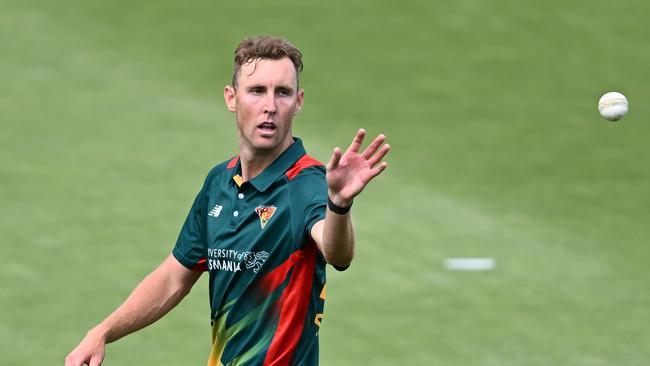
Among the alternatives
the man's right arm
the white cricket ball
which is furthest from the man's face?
the white cricket ball

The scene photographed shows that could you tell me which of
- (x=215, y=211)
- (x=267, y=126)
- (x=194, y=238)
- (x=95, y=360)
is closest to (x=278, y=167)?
(x=267, y=126)

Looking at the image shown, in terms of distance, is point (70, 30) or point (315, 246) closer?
point (315, 246)

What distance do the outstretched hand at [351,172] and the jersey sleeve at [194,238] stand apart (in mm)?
1579

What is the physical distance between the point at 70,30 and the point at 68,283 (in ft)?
24.9

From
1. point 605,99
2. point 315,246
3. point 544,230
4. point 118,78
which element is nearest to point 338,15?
point 118,78

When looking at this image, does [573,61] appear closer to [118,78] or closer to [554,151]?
[554,151]

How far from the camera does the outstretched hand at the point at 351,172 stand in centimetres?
651

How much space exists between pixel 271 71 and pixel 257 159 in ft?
1.74

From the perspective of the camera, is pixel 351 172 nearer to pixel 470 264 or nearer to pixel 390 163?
pixel 470 264

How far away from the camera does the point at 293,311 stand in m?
7.39

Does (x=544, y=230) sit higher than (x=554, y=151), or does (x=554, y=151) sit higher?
(x=554, y=151)

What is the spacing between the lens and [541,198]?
16.9 meters

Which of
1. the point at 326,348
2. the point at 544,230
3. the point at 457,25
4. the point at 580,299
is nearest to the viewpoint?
the point at 326,348

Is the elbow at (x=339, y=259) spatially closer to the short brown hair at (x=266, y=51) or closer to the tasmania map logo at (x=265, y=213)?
the tasmania map logo at (x=265, y=213)
